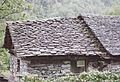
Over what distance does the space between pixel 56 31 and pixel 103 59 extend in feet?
8.88

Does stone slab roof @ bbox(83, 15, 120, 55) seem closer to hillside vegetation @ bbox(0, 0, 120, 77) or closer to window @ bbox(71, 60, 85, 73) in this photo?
window @ bbox(71, 60, 85, 73)

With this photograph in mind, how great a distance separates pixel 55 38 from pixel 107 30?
273 cm

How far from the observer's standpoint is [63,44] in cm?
1548

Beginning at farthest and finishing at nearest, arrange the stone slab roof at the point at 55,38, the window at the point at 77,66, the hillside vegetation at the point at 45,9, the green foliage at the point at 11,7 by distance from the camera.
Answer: the hillside vegetation at the point at 45,9 < the green foliage at the point at 11,7 < the window at the point at 77,66 < the stone slab roof at the point at 55,38

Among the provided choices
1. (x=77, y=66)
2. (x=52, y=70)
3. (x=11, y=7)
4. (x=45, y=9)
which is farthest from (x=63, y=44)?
(x=45, y=9)

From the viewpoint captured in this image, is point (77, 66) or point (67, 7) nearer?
point (77, 66)

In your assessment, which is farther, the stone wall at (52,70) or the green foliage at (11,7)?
the green foliage at (11,7)

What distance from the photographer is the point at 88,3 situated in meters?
87.4

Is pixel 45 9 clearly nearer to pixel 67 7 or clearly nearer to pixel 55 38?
pixel 67 7

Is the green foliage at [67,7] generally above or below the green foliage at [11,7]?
below

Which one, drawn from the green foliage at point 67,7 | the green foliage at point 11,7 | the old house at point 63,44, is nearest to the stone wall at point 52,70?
the old house at point 63,44

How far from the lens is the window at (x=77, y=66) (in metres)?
15.5

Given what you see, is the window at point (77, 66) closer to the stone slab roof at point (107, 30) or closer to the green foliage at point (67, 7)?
the stone slab roof at point (107, 30)

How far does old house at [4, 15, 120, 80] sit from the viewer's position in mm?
14906
